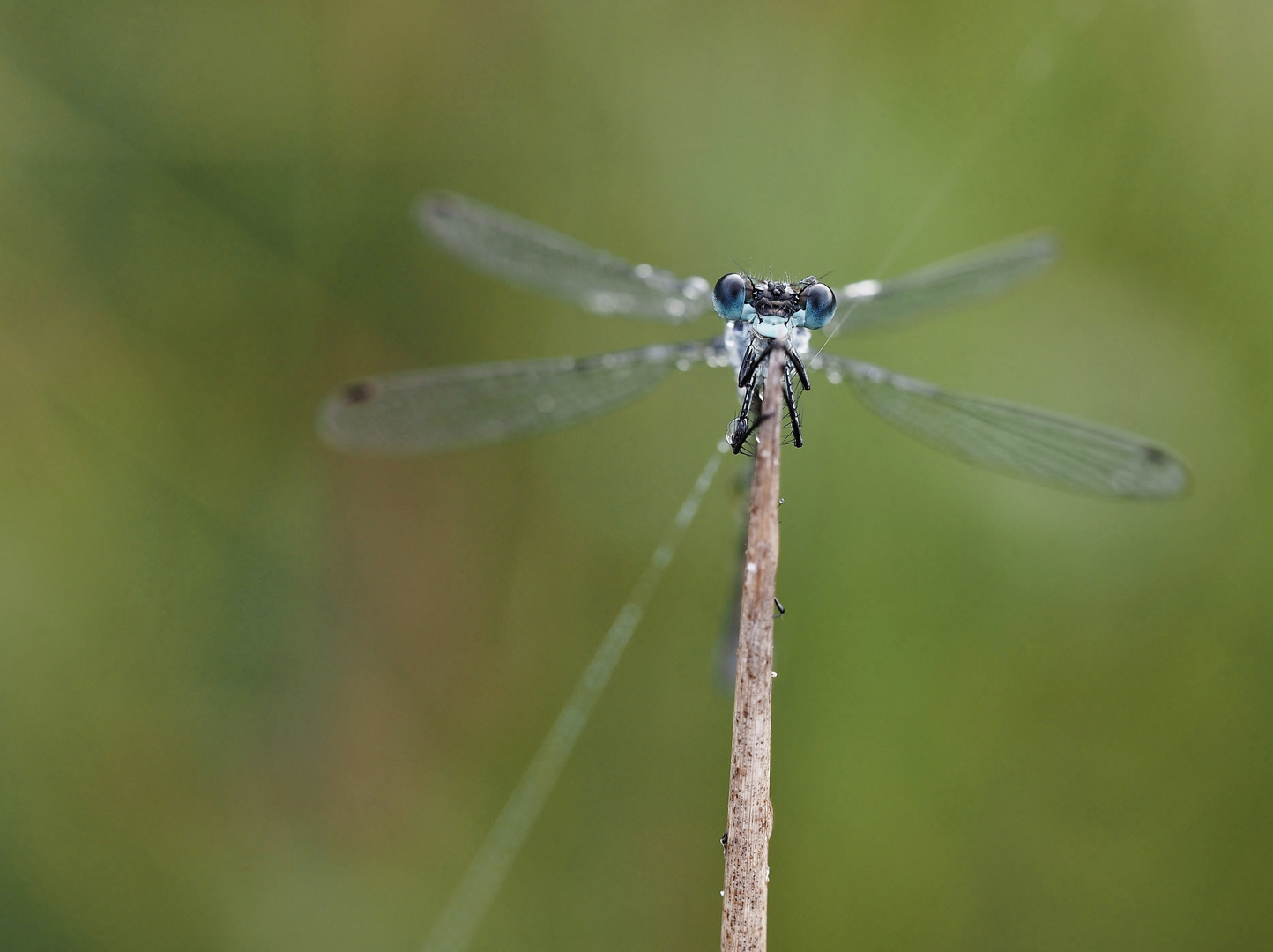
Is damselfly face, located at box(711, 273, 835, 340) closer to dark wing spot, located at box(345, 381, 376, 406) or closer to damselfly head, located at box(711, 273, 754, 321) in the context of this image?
damselfly head, located at box(711, 273, 754, 321)

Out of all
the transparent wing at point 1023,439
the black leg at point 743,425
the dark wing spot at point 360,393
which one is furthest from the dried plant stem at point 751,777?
the dark wing spot at point 360,393

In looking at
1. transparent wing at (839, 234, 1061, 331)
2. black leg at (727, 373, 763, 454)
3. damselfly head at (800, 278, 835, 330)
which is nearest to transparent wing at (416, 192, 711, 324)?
transparent wing at (839, 234, 1061, 331)

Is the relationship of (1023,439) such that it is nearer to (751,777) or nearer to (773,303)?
(773,303)

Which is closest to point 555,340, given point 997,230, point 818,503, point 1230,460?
point 818,503

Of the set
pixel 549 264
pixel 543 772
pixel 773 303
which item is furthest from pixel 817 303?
pixel 543 772

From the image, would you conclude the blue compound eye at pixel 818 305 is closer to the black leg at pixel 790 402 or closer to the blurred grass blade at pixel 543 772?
the black leg at pixel 790 402

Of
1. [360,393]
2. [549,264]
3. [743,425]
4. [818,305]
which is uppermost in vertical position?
[549,264]
